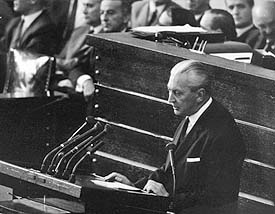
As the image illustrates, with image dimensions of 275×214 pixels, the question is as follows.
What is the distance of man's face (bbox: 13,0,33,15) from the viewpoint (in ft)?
28.9

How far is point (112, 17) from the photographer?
26.8 ft

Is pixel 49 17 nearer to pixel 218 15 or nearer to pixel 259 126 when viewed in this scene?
pixel 218 15

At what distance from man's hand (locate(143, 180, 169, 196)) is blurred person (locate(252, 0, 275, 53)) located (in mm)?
1181

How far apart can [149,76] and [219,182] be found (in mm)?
858

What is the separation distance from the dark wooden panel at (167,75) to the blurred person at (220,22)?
0.68m

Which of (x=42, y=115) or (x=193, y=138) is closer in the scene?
(x=193, y=138)

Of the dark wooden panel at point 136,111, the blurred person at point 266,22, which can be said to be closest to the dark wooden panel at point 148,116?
the dark wooden panel at point 136,111

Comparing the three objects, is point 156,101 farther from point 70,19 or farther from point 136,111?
point 70,19

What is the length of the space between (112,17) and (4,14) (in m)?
0.86

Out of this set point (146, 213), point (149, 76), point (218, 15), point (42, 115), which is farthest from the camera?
point (42, 115)

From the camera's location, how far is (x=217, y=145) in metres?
6.05

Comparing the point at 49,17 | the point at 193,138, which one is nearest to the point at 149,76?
the point at 193,138

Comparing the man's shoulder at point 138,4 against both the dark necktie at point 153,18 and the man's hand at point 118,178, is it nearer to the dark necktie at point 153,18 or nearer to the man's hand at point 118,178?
the dark necktie at point 153,18

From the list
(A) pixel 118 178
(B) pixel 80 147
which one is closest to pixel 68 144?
(B) pixel 80 147
